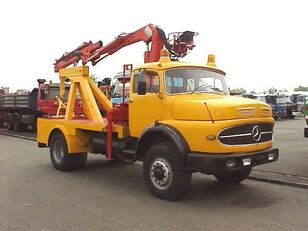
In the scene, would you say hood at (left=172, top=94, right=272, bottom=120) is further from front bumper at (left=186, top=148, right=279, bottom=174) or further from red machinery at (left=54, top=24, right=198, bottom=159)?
red machinery at (left=54, top=24, right=198, bottom=159)

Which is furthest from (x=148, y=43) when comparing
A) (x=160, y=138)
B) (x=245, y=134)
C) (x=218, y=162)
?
(x=218, y=162)

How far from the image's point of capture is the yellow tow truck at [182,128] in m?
7.14

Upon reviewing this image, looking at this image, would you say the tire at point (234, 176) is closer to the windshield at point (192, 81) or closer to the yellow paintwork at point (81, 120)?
the windshield at point (192, 81)

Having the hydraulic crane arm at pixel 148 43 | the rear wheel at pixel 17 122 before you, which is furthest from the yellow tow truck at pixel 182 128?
the rear wheel at pixel 17 122

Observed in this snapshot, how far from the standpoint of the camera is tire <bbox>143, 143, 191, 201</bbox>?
7.38 metres

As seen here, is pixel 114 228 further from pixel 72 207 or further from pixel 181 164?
pixel 181 164

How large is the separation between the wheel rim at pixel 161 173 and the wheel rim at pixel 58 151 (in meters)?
3.67

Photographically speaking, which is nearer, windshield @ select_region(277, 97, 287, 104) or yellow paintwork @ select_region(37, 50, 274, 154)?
yellow paintwork @ select_region(37, 50, 274, 154)

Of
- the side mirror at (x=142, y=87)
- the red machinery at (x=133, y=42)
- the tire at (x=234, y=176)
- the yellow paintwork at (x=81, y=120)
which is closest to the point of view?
the side mirror at (x=142, y=87)

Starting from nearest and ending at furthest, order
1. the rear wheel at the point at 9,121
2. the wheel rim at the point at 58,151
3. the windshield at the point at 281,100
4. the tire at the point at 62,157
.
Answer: the tire at the point at 62,157, the wheel rim at the point at 58,151, the rear wheel at the point at 9,121, the windshield at the point at 281,100

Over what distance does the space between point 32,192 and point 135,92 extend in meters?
2.62

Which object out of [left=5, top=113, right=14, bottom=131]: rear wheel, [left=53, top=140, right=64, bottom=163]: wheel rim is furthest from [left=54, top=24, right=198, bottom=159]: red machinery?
[left=5, top=113, right=14, bottom=131]: rear wheel

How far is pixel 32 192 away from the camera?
824cm

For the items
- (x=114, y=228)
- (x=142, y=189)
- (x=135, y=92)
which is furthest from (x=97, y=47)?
(x=114, y=228)
